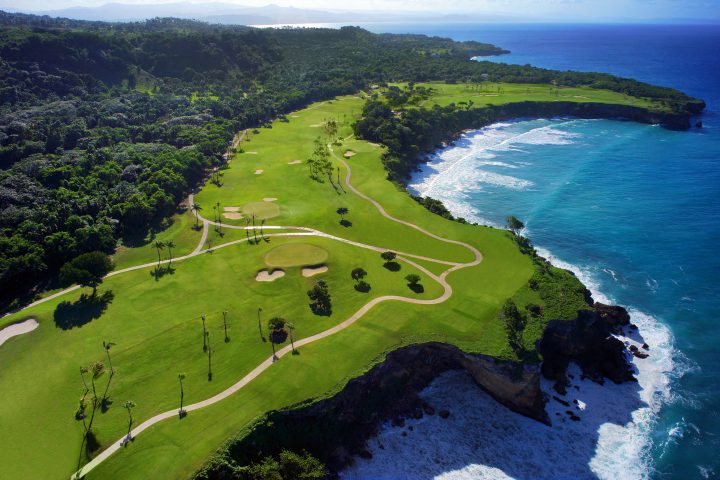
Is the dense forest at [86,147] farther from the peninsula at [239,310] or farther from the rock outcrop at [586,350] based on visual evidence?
the rock outcrop at [586,350]

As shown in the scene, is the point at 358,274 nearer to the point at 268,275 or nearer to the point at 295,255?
the point at 295,255

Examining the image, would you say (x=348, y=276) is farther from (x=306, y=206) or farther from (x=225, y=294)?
(x=306, y=206)

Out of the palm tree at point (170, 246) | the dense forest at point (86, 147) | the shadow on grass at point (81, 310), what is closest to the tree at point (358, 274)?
the palm tree at point (170, 246)

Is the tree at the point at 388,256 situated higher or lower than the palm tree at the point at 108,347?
higher

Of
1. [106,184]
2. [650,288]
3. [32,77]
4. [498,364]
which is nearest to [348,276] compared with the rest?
[498,364]

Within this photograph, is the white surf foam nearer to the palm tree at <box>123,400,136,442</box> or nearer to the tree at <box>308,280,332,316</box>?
the tree at <box>308,280,332,316</box>

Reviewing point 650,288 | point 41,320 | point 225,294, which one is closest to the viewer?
point 41,320

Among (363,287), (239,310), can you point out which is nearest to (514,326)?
(363,287)
